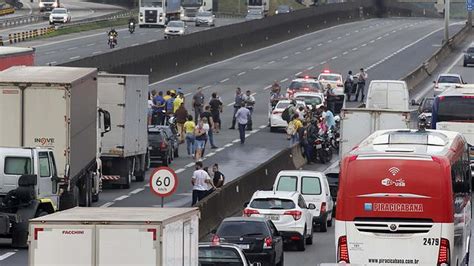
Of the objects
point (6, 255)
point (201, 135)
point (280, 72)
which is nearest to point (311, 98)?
point (201, 135)

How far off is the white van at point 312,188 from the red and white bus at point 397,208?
12741 millimetres

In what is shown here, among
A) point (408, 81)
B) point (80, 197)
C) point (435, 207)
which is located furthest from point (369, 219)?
point (408, 81)

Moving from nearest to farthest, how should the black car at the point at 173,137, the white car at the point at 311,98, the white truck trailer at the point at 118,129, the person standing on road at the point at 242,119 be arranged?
1. the white truck trailer at the point at 118,129
2. the black car at the point at 173,137
3. the person standing on road at the point at 242,119
4. the white car at the point at 311,98

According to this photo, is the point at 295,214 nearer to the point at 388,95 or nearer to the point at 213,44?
the point at 388,95

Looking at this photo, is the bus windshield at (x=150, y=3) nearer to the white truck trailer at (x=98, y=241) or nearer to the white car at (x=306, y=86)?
the white car at (x=306, y=86)

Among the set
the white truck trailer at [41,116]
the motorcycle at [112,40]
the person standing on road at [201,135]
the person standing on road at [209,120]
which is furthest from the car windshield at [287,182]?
the motorcycle at [112,40]

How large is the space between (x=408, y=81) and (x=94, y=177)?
141 feet

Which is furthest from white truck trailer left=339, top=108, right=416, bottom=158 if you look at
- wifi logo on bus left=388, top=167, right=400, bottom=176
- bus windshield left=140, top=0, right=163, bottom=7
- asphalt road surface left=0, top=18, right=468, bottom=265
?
bus windshield left=140, top=0, right=163, bottom=7

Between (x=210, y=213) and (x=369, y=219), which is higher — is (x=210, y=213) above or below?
below

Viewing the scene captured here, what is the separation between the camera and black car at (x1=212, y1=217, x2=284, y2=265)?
28.2m

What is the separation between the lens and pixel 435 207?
23.2 metres

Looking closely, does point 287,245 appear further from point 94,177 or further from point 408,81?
point 408,81

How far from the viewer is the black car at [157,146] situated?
4725 centimetres

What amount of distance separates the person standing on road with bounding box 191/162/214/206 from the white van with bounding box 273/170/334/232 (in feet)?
5.25
